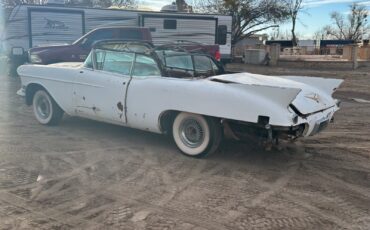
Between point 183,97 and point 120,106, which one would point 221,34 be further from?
point 183,97

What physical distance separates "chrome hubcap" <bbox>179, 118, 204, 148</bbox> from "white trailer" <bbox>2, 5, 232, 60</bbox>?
38.1 ft

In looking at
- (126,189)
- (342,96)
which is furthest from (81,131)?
(342,96)

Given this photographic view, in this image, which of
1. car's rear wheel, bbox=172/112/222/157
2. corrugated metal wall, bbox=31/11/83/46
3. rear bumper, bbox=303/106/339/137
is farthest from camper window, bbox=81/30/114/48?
rear bumper, bbox=303/106/339/137

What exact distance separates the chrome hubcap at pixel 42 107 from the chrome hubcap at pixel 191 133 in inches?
122

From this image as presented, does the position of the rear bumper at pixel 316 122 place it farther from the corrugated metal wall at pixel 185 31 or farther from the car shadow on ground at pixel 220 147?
the corrugated metal wall at pixel 185 31

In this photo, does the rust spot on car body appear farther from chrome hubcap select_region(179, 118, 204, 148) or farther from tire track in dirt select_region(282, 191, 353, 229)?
tire track in dirt select_region(282, 191, 353, 229)

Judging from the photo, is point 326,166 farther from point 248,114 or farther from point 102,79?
point 102,79

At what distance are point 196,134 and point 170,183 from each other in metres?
1.13

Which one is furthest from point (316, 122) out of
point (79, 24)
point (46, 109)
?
point (79, 24)

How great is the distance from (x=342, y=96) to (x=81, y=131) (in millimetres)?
8813

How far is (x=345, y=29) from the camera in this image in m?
79.8

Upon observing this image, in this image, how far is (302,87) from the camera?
6.04m

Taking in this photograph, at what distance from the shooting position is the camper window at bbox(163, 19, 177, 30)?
61.4 ft

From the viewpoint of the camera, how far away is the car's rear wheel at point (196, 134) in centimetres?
561
